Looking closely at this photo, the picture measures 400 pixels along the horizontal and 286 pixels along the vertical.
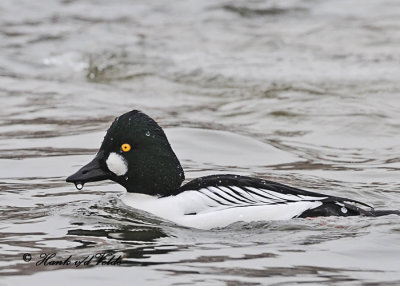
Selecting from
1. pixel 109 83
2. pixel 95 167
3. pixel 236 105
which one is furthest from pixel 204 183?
pixel 109 83

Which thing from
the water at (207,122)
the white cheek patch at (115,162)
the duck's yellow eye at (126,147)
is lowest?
the water at (207,122)

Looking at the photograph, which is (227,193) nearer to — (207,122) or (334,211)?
(334,211)

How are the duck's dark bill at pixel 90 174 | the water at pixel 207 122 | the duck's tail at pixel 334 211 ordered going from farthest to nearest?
the duck's dark bill at pixel 90 174
the duck's tail at pixel 334 211
the water at pixel 207 122

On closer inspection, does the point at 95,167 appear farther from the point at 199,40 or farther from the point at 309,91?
the point at 199,40

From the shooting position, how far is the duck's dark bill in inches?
293

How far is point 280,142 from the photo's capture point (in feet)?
37.2

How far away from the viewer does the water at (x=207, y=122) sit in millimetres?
6527

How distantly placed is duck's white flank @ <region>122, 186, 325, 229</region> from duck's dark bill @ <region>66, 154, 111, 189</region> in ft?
2.01

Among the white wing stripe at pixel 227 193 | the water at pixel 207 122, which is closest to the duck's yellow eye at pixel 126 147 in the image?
the water at pixel 207 122

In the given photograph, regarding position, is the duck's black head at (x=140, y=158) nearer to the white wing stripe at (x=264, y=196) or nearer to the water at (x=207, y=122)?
the water at (x=207, y=122)

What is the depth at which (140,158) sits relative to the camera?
7543 mm

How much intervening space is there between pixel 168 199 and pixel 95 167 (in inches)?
23.1


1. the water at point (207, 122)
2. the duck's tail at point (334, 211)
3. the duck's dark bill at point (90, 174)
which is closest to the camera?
the water at point (207, 122)

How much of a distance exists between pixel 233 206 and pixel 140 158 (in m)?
0.82
